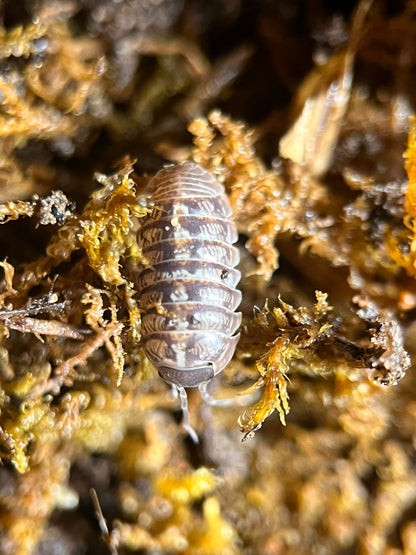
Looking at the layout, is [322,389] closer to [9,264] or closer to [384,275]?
[384,275]

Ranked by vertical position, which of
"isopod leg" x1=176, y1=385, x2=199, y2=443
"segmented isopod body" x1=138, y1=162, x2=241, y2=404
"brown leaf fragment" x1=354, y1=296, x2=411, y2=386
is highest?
"segmented isopod body" x1=138, y1=162, x2=241, y2=404

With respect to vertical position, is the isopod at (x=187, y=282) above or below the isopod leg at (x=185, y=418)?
above

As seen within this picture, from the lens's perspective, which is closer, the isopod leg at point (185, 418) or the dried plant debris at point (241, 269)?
the dried plant debris at point (241, 269)

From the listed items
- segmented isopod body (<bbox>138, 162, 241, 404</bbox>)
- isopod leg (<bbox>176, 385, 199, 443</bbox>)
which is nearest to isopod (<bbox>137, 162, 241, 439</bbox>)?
segmented isopod body (<bbox>138, 162, 241, 404</bbox>)

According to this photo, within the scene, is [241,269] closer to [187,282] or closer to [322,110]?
[187,282]

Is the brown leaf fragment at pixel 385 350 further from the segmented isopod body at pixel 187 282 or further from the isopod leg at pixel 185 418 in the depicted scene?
the isopod leg at pixel 185 418

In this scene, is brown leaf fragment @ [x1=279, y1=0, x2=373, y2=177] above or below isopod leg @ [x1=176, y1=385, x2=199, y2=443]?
above

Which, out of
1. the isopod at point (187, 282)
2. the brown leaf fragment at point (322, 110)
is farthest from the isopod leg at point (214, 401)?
the brown leaf fragment at point (322, 110)

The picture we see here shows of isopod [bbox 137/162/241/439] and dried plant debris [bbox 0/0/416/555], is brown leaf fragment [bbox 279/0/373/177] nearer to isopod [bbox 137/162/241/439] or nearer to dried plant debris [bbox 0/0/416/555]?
dried plant debris [bbox 0/0/416/555]
